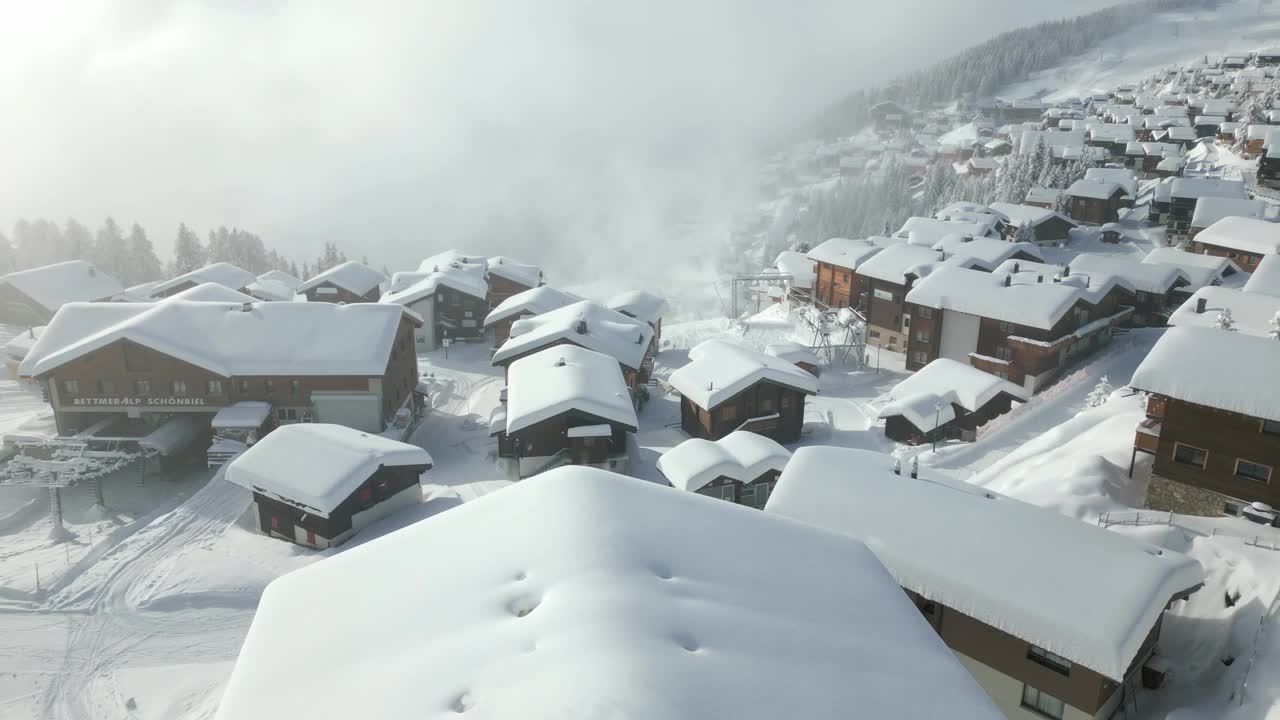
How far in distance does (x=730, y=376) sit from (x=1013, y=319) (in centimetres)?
1650

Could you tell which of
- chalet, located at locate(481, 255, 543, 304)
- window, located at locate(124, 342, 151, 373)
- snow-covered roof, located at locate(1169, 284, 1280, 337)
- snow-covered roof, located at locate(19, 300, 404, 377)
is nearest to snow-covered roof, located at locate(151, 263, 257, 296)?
chalet, located at locate(481, 255, 543, 304)

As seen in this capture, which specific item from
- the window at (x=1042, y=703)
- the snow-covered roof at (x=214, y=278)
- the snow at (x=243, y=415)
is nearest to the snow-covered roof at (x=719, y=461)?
the window at (x=1042, y=703)

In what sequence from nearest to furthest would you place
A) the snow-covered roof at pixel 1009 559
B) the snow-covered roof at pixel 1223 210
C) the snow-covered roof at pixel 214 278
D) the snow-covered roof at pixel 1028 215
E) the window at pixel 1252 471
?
the snow-covered roof at pixel 1009 559
the window at pixel 1252 471
the snow-covered roof at pixel 1223 210
the snow-covered roof at pixel 214 278
the snow-covered roof at pixel 1028 215

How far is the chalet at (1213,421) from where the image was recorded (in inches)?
881

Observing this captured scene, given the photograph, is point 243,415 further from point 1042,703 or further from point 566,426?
point 1042,703

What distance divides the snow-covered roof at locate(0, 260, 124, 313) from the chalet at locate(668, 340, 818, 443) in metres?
52.3

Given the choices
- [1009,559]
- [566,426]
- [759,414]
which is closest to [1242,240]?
[759,414]

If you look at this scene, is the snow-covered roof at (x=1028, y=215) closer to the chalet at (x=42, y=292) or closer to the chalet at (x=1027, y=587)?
the chalet at (x=1027, y=587)

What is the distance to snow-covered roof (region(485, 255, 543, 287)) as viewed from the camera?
217 ft

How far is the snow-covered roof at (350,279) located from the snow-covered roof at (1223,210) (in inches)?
2723

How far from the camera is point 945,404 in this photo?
3806 centimetres

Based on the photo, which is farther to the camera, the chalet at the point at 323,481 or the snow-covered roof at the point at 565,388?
the snow-covered roof at the point at 565,388

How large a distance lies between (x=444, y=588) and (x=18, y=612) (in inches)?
872

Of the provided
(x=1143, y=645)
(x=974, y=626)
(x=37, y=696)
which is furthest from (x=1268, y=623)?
(x=37, y=696)
